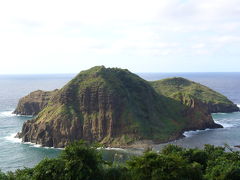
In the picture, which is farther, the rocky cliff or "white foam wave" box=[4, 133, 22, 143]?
"white foam wave" box=[4, 133, 22, 143]

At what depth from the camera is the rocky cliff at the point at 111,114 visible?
137m

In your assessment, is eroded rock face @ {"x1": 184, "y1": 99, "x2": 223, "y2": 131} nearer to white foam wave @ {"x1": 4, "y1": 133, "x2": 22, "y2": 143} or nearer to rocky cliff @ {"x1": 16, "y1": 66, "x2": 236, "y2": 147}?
rocky cliff @ {"x1": 16, "y1": 66, "x2": 236, "y2": 147}

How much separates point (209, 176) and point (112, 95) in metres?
88.8

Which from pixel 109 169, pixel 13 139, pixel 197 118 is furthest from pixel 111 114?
pixel 109 169

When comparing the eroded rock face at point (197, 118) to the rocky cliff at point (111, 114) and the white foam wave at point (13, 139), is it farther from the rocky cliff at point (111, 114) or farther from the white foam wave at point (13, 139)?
the white foam wave at point (13, 139)

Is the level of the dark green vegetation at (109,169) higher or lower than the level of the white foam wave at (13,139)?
higher

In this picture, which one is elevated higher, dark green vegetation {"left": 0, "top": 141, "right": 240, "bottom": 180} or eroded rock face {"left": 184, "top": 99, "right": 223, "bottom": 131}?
dark green vegetation {"left": 0, "top": 141, "right": 240, "bottom": 180}

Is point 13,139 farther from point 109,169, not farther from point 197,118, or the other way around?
point 109,169

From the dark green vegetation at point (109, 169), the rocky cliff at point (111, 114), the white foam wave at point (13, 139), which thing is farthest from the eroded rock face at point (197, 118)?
the dark green vegetation at point (109, 169)

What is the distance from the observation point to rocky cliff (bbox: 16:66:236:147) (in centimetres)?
13700

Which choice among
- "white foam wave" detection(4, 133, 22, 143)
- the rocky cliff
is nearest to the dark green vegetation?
the rocky cliff

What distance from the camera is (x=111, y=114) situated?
142 metres

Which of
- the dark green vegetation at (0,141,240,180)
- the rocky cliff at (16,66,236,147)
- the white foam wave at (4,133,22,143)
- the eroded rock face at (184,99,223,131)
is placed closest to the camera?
the dark green vegetation at (0,141,240,180)

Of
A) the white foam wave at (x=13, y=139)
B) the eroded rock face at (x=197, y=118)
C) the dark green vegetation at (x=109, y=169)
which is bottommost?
the white foam wave at (x=13, y=139)
